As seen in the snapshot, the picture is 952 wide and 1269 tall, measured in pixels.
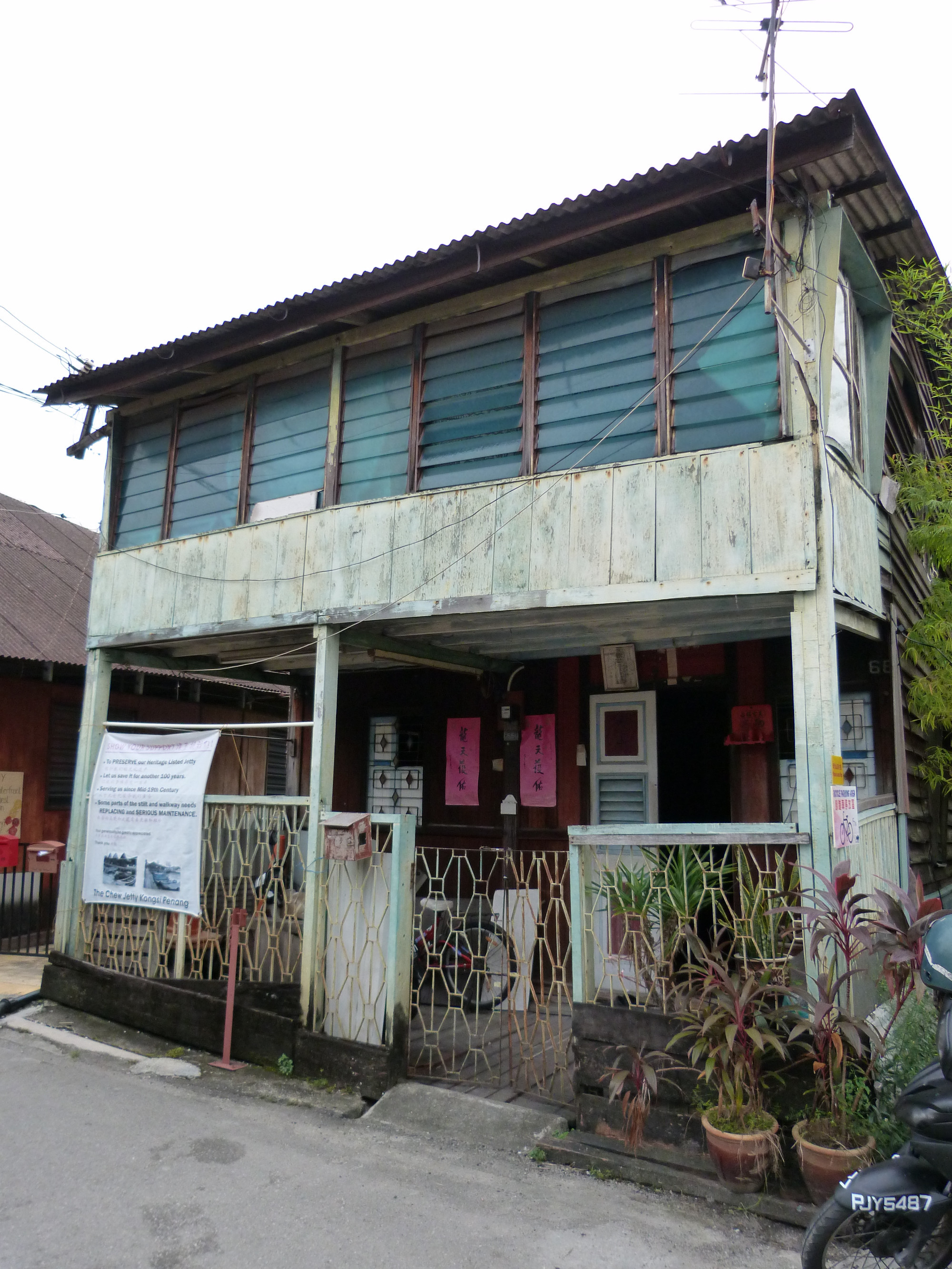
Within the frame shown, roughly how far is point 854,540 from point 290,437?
185 inches

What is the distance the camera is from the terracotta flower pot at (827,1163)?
4.14 metres

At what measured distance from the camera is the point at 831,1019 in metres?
4.34

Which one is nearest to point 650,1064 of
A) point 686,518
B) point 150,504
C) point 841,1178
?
point 841,1178

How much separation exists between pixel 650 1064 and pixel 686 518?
10.4 ft

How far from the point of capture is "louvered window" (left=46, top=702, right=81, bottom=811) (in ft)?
42.5

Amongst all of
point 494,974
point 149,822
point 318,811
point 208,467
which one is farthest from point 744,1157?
point 208,467

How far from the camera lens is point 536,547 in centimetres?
614

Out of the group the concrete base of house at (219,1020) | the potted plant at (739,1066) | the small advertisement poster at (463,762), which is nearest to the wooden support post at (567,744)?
the small advertisement poster at (463,762)

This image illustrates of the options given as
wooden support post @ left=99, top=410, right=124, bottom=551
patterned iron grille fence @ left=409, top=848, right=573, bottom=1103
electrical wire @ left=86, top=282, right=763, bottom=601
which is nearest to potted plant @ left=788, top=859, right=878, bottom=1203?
patterned iron grille fence @ left=409, top=848, right=573, bottom=1103

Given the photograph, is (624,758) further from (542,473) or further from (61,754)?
(61,754)

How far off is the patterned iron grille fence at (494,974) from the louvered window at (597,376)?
2735 mm

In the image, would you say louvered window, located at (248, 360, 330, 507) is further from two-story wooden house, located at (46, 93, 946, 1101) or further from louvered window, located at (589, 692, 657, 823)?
louvered window, located at (589, 692, 657, 823)

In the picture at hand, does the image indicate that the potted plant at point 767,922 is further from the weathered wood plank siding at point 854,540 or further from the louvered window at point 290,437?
the louvered window at point 290,437

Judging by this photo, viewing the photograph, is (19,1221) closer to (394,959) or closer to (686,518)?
(394,959)
